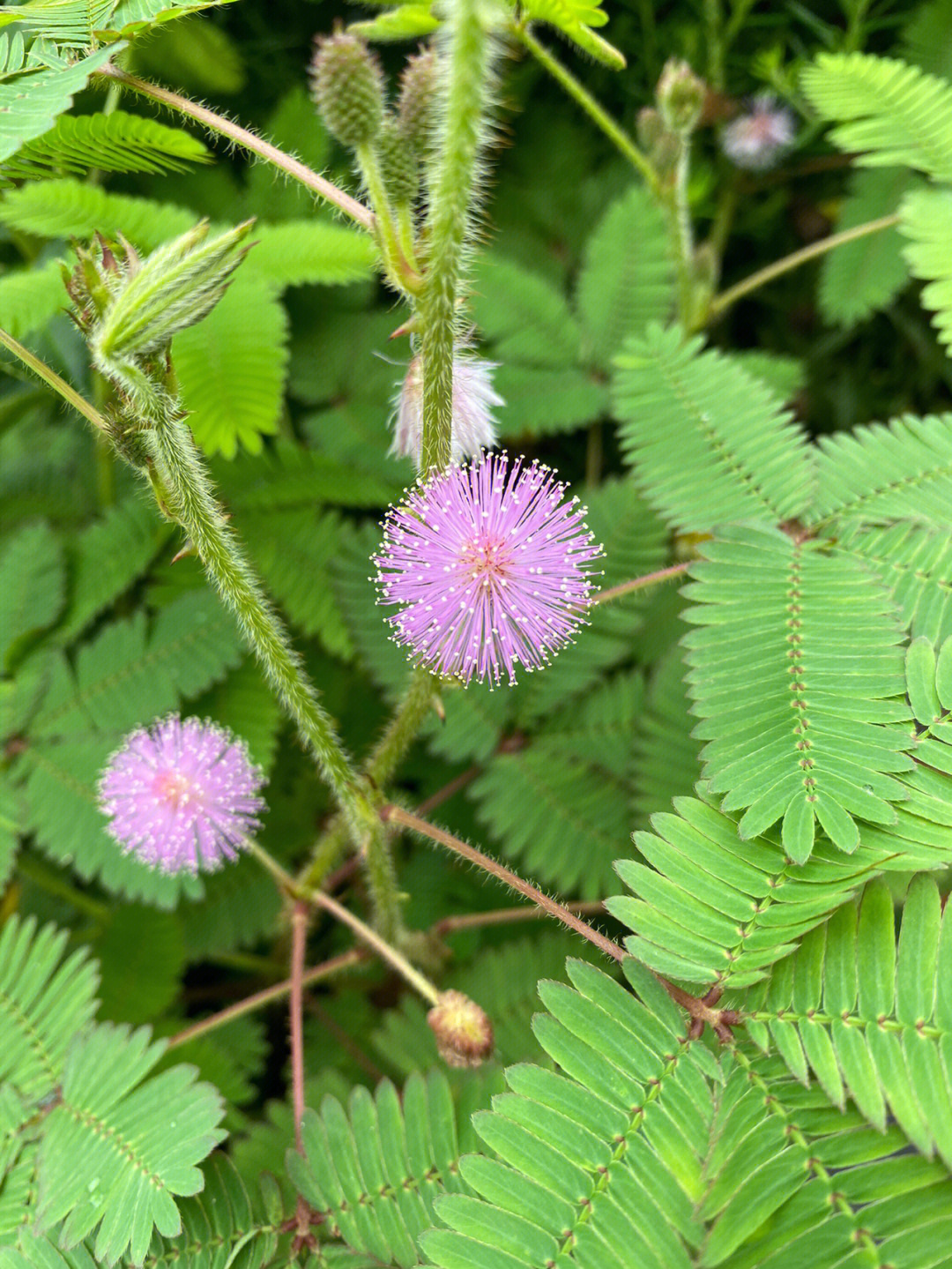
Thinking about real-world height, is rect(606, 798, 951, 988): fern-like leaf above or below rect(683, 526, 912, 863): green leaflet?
below

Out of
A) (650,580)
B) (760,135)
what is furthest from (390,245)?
(760,135)

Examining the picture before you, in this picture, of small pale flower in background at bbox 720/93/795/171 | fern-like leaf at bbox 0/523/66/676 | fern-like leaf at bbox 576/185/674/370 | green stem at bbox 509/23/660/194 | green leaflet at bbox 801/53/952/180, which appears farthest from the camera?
small pale flower in background at bbox 720/93/795/171

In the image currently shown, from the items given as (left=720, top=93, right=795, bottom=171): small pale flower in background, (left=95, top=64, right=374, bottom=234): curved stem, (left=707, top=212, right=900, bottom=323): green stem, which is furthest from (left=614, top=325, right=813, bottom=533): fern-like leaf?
(left=720, top=93, right=795, bottom=171): small pale flower in background

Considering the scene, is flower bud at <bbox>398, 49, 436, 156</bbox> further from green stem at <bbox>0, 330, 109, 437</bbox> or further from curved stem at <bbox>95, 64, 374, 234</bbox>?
green stem at <bbox>0, 330, 109, 437</bbox>

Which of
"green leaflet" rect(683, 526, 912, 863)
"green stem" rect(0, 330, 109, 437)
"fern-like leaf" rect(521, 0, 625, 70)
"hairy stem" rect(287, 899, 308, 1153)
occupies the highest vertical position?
"fern-like leaf" rect(521, 0, 625, 70)

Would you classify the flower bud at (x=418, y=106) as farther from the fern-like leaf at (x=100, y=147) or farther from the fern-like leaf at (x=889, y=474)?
the fern-like leaf at (x=889, y=474)

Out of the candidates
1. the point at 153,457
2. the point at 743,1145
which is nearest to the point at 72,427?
the point at 153,457
